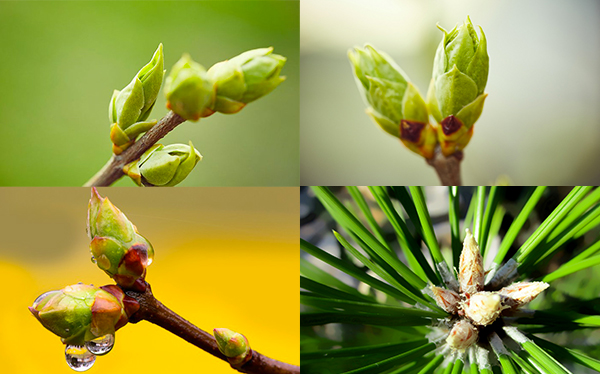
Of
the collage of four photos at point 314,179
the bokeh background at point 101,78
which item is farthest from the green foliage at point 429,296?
the bokeh background at point 101,78

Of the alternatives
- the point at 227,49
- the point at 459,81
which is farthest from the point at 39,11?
the point at 459,81

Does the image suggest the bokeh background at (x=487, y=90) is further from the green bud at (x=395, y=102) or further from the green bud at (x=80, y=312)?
the green bud at (x=80, y=312)

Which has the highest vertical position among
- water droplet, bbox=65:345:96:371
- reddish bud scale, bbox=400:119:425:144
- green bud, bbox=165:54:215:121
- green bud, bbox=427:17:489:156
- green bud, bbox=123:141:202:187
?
green bud, bbox=427:17:489:156

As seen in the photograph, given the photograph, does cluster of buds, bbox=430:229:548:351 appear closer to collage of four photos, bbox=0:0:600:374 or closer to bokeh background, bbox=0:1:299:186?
collage of four photos, bbox=0:0:600:374

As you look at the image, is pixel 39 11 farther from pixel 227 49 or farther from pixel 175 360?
pixel 175 360

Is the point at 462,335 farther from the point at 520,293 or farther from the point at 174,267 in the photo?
the point at 174,267

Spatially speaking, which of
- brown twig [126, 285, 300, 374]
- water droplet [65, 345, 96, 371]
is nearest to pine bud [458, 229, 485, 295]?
brown twig [126, 285, 300, 374]
